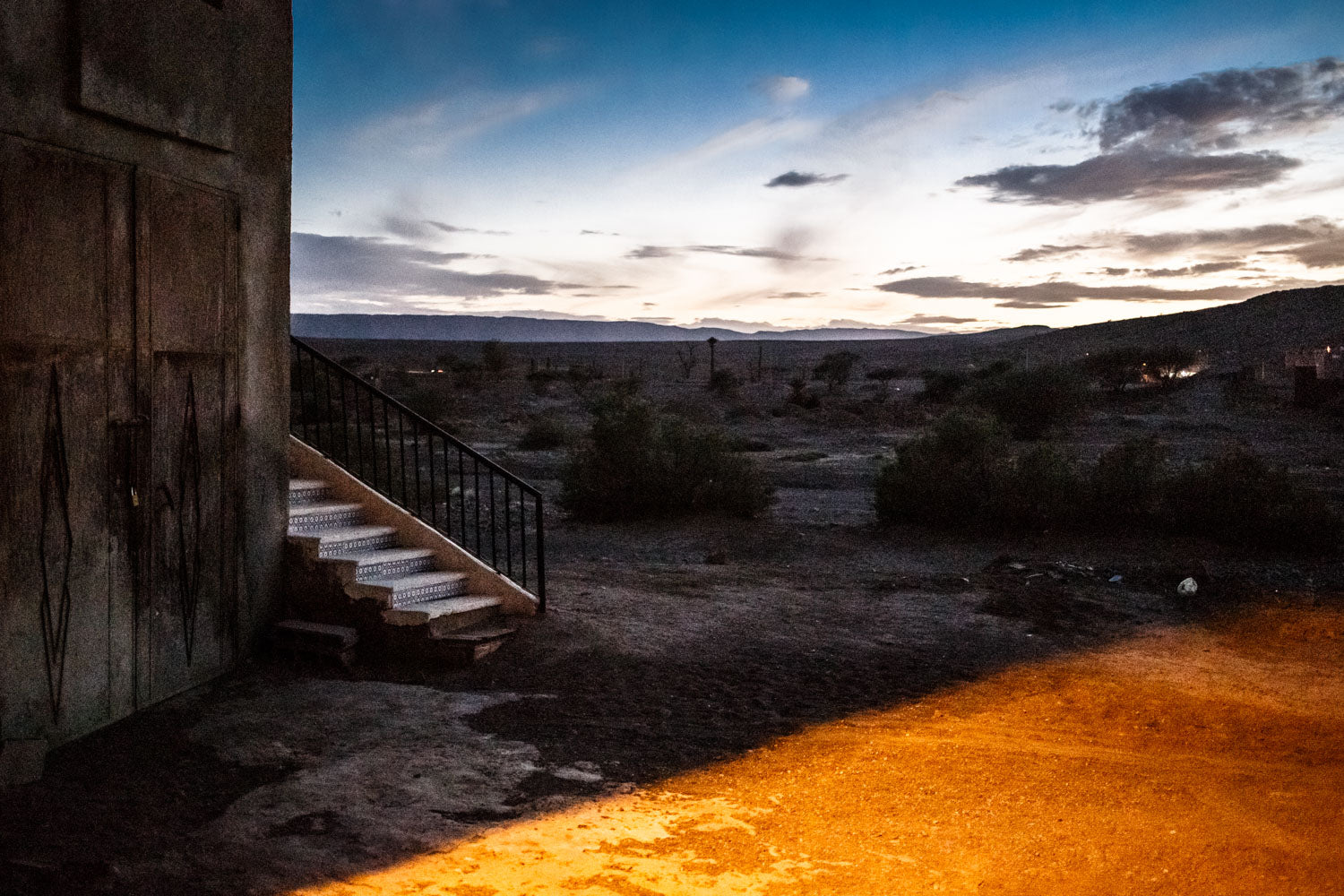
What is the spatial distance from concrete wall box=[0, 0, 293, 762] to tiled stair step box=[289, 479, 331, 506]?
83 centimetres

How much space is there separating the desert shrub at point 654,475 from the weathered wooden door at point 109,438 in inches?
359

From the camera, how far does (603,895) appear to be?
4.27 metres

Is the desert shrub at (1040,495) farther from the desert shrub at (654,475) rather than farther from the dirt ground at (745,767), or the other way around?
the dirt ground at (745,767)

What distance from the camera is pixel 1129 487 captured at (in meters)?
14.0

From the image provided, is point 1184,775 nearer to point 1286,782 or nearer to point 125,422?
point 1286,782

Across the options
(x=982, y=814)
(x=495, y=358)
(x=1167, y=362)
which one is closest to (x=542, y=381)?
(x=495, y=358)

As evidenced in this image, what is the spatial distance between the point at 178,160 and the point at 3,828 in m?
4.18

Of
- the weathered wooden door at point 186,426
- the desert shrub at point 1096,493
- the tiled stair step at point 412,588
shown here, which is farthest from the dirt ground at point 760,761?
the desert shrub at point 1096,493

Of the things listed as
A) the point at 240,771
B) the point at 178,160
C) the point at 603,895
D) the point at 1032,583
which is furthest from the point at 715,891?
the point at 1032,583

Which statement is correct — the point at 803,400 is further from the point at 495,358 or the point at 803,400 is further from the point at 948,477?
the point at 948,477

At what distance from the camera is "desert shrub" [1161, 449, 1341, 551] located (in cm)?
1269

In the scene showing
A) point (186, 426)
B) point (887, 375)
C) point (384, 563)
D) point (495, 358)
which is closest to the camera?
point (186, 426)

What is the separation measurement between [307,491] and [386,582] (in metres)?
1.47

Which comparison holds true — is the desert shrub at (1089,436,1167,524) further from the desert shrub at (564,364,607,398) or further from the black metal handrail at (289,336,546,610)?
the desert shrub at (564,364,607,398)
